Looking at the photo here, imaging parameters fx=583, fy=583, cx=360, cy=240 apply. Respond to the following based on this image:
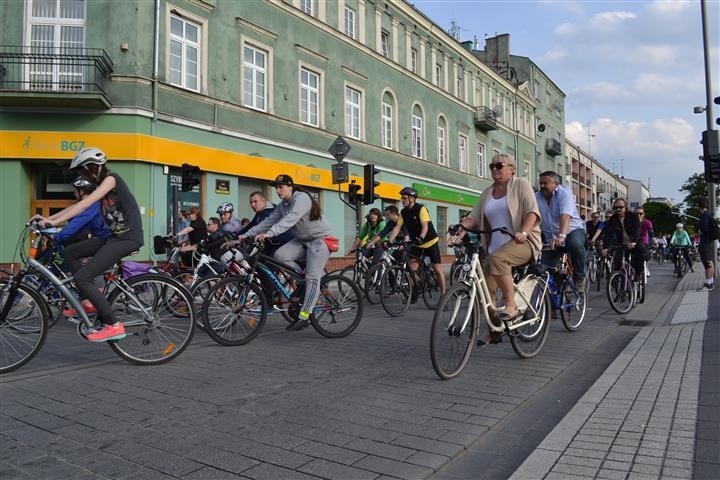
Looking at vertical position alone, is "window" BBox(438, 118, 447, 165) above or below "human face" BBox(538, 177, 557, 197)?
above

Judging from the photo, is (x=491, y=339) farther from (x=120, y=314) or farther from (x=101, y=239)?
(x=101, y=239)

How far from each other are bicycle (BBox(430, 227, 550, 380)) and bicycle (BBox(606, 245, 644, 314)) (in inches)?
147

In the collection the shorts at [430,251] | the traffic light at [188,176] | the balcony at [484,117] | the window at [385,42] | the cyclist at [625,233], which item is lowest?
the shorts at [430,251]

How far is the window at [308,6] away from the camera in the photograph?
21.1 metres

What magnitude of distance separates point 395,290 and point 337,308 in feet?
8.11

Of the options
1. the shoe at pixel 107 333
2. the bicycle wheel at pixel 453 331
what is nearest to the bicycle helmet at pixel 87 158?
the shoe at pixel 107 333

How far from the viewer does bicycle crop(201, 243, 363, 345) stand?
5941mm

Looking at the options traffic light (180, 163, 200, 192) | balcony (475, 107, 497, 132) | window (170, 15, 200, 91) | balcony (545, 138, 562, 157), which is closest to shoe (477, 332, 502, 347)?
traffic light (180, 163, 200, 192)

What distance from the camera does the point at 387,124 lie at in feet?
86.3

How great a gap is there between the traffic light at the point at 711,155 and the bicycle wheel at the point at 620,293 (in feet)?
12.5

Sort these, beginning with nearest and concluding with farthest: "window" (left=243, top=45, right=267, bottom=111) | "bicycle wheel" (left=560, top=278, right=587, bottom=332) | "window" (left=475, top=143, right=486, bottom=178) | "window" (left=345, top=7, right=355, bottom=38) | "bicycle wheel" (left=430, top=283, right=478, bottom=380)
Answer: "bicycle wheel" (left=430, top=283, right=478, bottom=380) → "bicycle wheel" (left=560, top=278, right=587, bottom=332) → "window" (left=243, top=45, right=267, bottom=111) → "window" (left=345, top=7, right=355, bottom=38) → "window" (left=475, top=143, right=486, bottom=178)

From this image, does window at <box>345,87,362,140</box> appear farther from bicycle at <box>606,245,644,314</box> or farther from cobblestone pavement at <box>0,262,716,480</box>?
cobblestone pavement at <box>0,262,716,480</box>

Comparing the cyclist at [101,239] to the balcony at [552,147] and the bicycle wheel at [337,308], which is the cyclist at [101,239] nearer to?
the bicycle wheel at [337,308]

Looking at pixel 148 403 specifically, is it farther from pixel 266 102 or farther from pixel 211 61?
pixel 266 102
